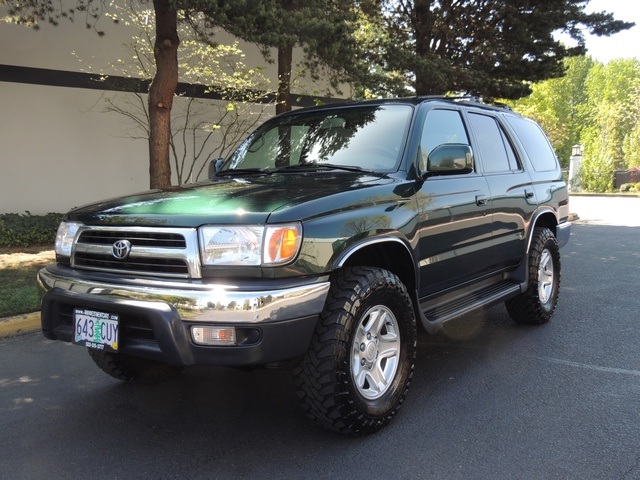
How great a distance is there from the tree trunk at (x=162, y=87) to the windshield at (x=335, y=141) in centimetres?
422

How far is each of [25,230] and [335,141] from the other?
785cm

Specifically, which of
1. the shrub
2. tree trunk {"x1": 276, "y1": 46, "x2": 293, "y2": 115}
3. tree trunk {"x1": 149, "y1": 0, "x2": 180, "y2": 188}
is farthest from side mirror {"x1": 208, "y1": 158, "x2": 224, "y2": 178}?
the shrub

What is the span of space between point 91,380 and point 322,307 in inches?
87.1

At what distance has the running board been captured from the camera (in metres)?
3.76

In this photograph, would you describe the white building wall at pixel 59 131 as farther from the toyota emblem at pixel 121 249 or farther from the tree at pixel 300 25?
the toyota emblem at pixel 121 249

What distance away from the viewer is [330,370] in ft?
9.42

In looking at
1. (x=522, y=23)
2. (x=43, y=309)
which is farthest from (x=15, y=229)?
(x=522, y=23)

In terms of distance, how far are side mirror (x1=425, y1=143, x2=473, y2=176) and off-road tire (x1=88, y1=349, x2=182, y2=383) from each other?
231cm

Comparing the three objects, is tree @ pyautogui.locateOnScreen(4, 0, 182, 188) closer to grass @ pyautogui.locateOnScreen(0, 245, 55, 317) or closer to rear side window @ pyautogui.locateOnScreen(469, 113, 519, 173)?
grass @ pyautogui.locateOnScreen(0, 245, 55, 317)

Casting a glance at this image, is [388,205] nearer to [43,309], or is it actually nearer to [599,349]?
[43,309]

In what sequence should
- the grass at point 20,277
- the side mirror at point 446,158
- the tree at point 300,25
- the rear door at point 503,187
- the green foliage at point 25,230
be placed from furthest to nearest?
the green foliage at point 25,230, the tree at point 300,25, the grass at point 20,277, the rear door at point 503,187, the side mirror at point 446,158

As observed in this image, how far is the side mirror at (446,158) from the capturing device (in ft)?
12.2

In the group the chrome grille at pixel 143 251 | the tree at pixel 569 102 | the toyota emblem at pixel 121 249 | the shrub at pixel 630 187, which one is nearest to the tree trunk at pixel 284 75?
the chrome grille at pixel 143 251

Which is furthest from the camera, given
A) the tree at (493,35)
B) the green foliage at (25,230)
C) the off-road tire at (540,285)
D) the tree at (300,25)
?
the tree at (493,35)
